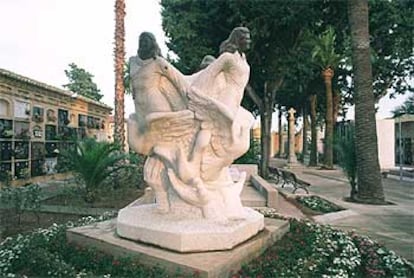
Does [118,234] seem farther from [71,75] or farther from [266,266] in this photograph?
[71,75]

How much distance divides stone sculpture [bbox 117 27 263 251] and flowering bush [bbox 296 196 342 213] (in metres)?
5.62

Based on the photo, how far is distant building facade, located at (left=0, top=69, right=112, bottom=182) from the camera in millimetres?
14578

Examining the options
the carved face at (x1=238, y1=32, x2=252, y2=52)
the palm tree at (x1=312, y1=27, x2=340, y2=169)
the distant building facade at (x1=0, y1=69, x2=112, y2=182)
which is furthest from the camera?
the palm tree at (x1=312, y1=27, x2=340, y2=169)

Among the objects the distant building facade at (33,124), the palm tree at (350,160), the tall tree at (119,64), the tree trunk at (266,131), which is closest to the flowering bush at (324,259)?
the palm tree at (350,160)

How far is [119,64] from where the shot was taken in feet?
52.0

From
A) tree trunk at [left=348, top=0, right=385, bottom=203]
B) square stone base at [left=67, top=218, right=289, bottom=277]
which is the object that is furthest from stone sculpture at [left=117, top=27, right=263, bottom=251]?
tree trunk at [left=348, top=0, right=385, bottom=203]

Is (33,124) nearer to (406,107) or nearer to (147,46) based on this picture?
(147,46)

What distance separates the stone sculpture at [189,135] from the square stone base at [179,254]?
165 mm

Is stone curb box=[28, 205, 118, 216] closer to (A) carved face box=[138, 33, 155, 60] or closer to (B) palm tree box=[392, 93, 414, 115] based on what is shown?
(A) carved face box=[138, 33, 155, 60]

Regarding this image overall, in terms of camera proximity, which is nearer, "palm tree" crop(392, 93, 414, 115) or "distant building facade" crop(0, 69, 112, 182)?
"distant building facade" crop(0, 69, 112, 182)

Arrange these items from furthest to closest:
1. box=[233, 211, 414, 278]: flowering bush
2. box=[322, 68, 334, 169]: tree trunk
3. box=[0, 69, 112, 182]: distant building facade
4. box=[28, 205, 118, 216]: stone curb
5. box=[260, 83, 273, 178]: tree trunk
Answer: box=[322, 68, 334, 169]: tree trunk < box=[260, 83, 273, 178]: tree trunk < box=[0, 69, 112, 182]: distant building facade < box=[28, 205, 118, 216]: stone curb < box=[233, 211, 414, 278]: flowering bush

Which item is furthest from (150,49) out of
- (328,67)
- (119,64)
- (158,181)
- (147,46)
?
Answer: (328,67)

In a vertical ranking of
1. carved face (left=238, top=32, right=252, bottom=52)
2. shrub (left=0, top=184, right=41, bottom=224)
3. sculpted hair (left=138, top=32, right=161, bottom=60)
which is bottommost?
shrub (left=0, top=184, right=41, bottom=224)

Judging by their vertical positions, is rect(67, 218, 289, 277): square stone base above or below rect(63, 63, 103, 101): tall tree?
below
